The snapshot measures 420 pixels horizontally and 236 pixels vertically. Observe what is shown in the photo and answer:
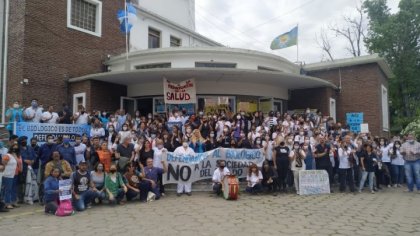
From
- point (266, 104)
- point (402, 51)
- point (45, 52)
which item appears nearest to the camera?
point (45, 52)

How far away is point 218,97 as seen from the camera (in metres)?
17.0

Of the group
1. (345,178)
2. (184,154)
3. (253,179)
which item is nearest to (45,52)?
(184,154)

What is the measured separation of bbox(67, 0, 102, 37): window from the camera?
1817 cm

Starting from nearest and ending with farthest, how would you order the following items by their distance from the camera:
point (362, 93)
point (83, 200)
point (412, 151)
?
1. point (83, 200)
2. point (412, 151)
3. point (362, 93)

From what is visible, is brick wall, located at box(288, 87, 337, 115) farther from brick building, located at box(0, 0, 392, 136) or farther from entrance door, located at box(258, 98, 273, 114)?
entrance door, located at box(258, 98, 273, 114)

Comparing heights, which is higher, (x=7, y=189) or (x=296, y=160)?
(x=296, y=160)

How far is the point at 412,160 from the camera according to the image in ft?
40.3

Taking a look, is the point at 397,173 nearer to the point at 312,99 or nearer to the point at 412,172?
the point at 412,172

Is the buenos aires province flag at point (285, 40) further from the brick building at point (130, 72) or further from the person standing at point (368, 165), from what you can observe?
the person standing at point (368, 165)

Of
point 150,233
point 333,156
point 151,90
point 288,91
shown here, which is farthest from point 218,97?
point 150,233

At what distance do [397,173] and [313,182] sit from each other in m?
4.36

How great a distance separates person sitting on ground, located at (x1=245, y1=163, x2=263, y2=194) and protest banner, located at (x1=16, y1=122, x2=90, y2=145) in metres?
5.80

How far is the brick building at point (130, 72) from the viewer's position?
16031 millimetres

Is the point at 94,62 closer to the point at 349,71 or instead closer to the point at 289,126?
the point at 289,126
